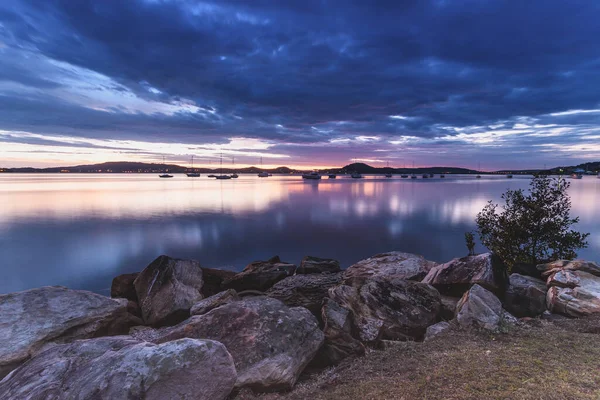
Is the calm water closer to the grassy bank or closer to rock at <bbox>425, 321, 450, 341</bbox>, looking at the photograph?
rock at <bbox>425, 321, 450, 341</bbox>

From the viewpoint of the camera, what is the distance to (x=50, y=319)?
7.38 m

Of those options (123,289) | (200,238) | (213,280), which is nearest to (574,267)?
(213,280)

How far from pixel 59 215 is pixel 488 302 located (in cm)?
4405

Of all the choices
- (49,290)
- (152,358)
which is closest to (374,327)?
(152,358)

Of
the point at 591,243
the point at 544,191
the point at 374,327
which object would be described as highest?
the point at 544,191

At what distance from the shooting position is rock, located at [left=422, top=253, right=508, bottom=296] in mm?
8820

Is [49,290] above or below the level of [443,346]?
above

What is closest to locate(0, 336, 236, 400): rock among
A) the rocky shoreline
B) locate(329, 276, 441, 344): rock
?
the rocky shoreline

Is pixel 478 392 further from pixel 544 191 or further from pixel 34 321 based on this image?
pixel 544 191

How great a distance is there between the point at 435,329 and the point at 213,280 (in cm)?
831

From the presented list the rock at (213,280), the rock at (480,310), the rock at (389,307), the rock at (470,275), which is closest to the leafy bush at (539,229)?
the rock at (470,275)

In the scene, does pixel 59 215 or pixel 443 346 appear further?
pixel 59 215

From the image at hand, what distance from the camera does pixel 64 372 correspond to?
487 cm

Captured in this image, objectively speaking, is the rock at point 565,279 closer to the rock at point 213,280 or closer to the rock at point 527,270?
the rock at point 527,270
